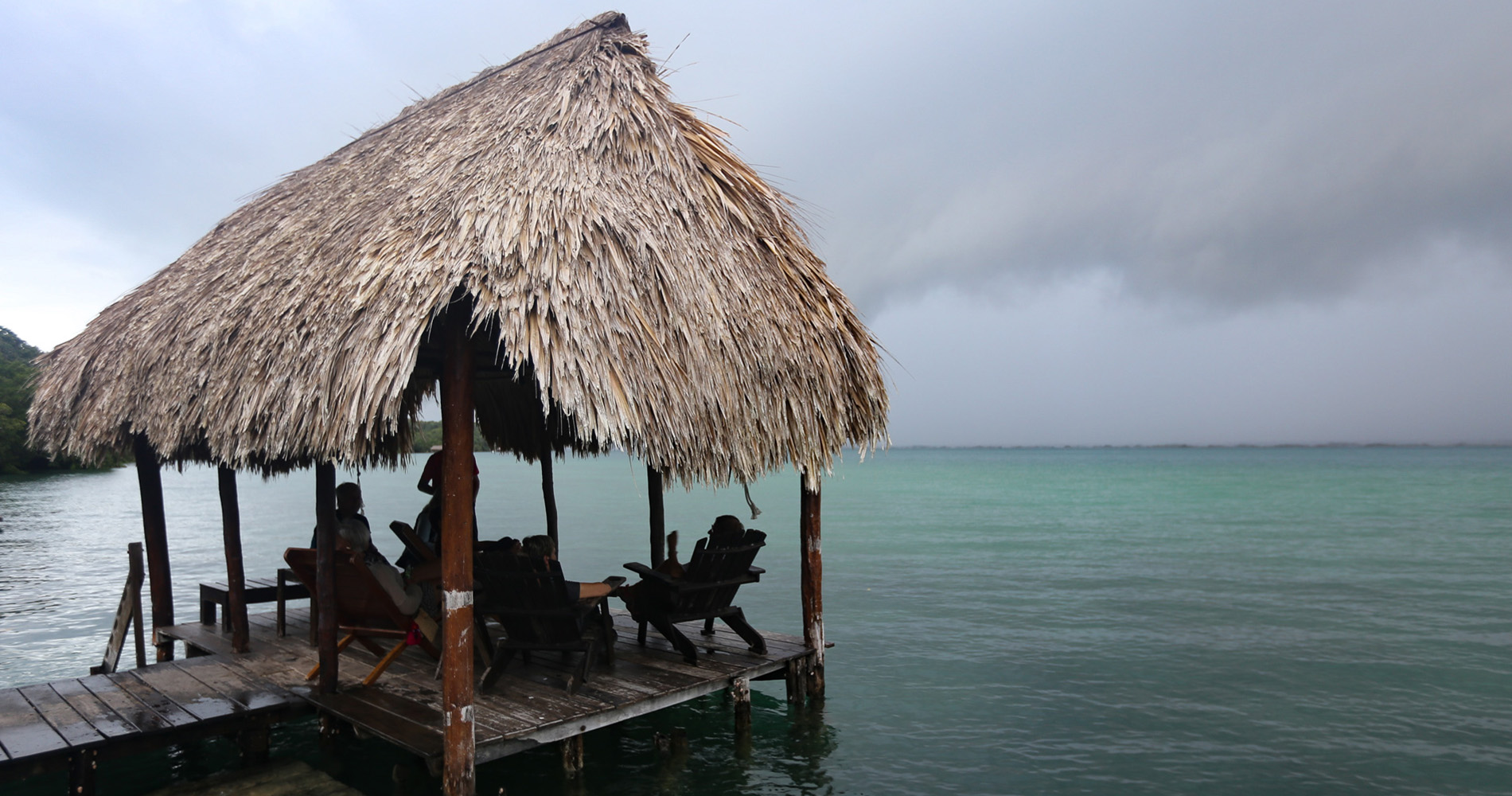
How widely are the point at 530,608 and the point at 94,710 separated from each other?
8.12 ft

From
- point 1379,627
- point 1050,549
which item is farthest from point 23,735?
point 1050,549

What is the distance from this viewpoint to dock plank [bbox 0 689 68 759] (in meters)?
4.04

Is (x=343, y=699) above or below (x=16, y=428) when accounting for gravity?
below

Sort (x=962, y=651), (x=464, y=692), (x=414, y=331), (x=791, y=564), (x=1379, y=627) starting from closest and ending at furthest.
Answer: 1. (x=414, y=331)
2. (x=464, y=692)
3. (x=962, y=651)
4. (x=1379, y=627)
5. (x=791, y=564)

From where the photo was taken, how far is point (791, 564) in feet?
60.6

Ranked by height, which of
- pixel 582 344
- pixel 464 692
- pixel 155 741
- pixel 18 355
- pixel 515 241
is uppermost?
pixel 18 355

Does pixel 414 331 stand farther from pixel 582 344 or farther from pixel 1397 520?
pixel 1397 520

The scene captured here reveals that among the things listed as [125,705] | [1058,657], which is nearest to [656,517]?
[125,705]

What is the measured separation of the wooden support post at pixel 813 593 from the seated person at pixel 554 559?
1.68 m

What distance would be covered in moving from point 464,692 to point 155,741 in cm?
182

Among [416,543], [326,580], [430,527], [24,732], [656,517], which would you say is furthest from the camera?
[656,517]

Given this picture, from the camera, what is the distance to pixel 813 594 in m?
6.32

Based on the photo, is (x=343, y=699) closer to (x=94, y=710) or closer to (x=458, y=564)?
(x=94, y=710)

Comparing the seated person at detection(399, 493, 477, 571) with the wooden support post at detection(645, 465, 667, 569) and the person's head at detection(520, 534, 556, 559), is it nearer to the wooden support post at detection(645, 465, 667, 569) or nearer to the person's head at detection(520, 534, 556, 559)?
the person's head at detection(520, 534, 556, 559)
